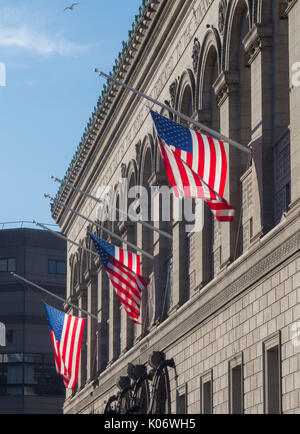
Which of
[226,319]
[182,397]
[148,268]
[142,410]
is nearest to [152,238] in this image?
[148,268]

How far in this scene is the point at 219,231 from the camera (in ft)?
123

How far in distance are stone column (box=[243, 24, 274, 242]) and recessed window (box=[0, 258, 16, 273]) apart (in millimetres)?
76503

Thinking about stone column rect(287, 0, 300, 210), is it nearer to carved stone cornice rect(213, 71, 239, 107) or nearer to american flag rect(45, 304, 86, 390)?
carved stone cornice rect(213, 71, 239, 107)

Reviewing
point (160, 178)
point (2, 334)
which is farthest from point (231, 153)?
point (2, 334)

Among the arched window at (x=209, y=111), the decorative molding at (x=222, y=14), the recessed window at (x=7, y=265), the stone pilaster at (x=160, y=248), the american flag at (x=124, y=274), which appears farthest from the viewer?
the recessed window at (x=7, y=265)

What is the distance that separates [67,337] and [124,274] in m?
12.3

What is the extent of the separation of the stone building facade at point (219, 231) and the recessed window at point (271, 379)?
3cm

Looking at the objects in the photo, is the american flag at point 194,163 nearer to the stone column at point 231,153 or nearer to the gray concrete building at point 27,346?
the stone column at point 231,153

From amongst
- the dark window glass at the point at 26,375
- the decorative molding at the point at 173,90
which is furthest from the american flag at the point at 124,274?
the dark window glass at the point at 26,375

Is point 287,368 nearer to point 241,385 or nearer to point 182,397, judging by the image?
point 241,385

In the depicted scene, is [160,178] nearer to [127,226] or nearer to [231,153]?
[127,226]

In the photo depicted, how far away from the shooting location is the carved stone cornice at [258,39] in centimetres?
3231

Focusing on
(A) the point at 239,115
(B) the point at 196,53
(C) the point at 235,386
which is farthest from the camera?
(B) the point at 196,53

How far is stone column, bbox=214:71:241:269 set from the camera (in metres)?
35.4
